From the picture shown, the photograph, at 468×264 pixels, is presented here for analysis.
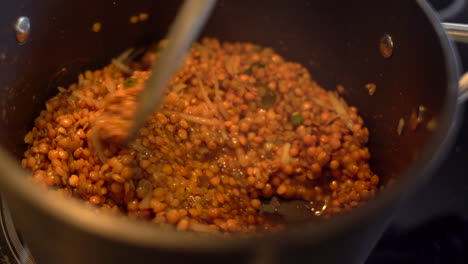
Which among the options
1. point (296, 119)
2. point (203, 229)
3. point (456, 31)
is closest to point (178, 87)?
point (296, 119)

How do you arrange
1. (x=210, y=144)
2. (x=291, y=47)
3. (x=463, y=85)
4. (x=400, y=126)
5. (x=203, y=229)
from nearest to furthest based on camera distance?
(x=463, y=85), (x=203, y=229), (x=400, y=126), (x=210, y=144), (x=291, y=47)

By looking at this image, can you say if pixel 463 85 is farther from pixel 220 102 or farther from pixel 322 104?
pixel 220 102

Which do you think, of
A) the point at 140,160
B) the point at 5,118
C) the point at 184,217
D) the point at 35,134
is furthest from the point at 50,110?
the point at 184,217

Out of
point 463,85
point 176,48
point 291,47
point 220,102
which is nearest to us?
point 176,48

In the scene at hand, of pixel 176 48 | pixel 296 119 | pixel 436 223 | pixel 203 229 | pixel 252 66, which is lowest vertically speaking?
pixel 436 223

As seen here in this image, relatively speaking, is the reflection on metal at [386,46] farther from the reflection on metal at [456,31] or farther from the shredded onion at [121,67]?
the shredded onion at [121,67]

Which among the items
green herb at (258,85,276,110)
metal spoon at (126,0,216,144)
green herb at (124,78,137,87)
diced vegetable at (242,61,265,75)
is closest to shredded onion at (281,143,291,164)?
green herb at (258,85,276,110)

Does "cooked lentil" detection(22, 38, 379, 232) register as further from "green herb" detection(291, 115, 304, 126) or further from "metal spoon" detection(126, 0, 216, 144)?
"metal spoon" detection(126, 0, 216, 144)
